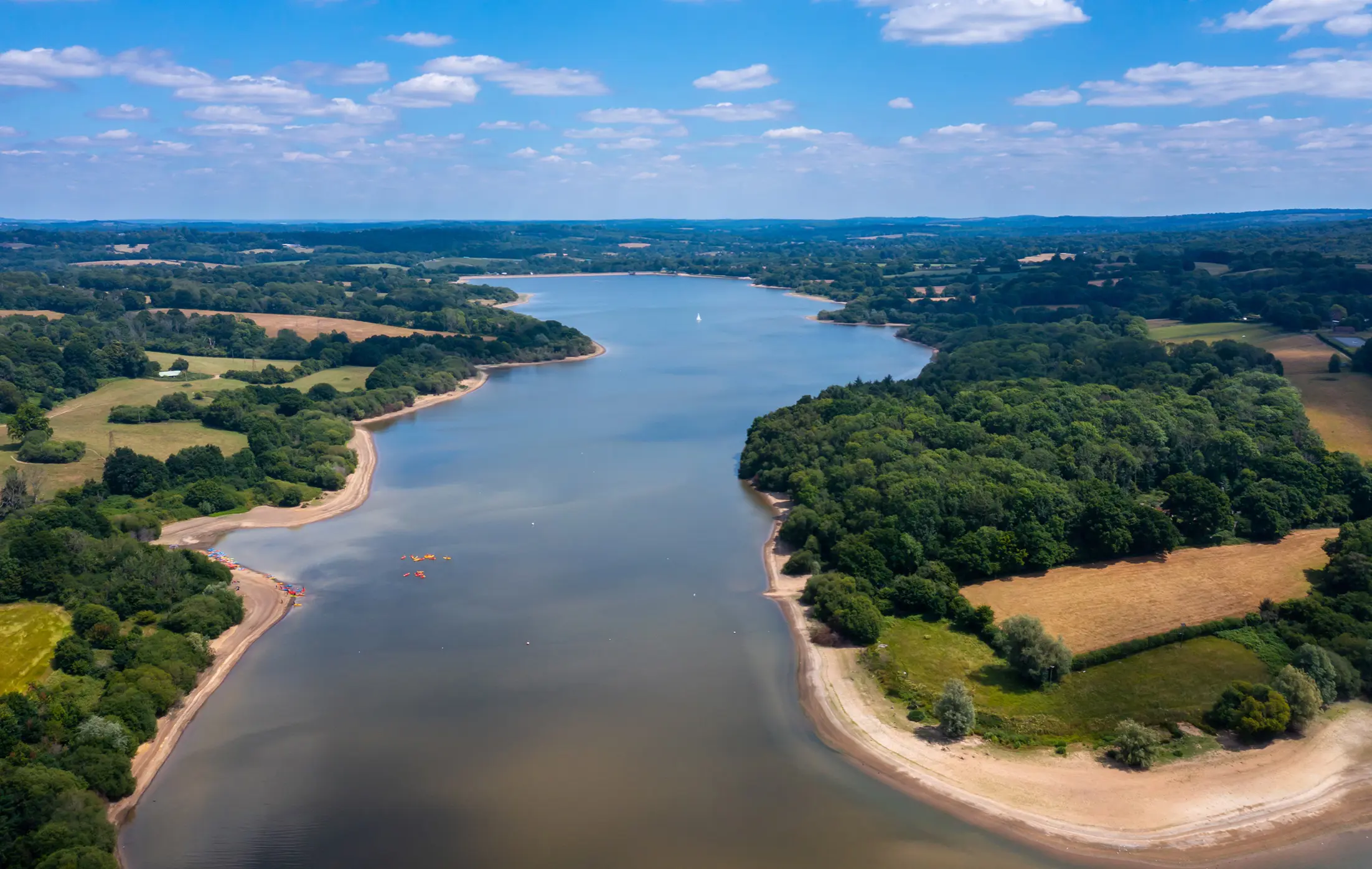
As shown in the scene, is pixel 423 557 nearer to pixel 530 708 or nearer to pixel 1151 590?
pixel 530 708

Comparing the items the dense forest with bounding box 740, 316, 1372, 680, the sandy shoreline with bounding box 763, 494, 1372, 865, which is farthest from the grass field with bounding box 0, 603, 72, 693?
the dense forest with bounding box 740, 316, 1372, 680

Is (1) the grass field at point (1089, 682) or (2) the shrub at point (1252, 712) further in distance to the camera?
(1) the grass field at point (1089, 682)

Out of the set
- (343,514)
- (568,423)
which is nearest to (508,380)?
(568,423)

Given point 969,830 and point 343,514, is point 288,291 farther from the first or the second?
point 969,830

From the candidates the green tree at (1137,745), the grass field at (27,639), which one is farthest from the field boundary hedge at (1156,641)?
the grass field at (27,639)

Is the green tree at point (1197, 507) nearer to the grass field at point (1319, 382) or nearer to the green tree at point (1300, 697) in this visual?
the green tree at point (1300, 697)

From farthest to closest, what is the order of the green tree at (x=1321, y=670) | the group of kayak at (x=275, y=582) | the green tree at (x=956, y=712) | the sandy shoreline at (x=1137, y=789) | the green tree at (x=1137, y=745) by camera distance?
the group of kayak at (x=275, y=582) < the green tree at (x=1321, y=670) < the green tree at (x=956, y=712) < the green tree at (x=1137, y=745) < the sandy shoreline at (x=1137, y=789)
